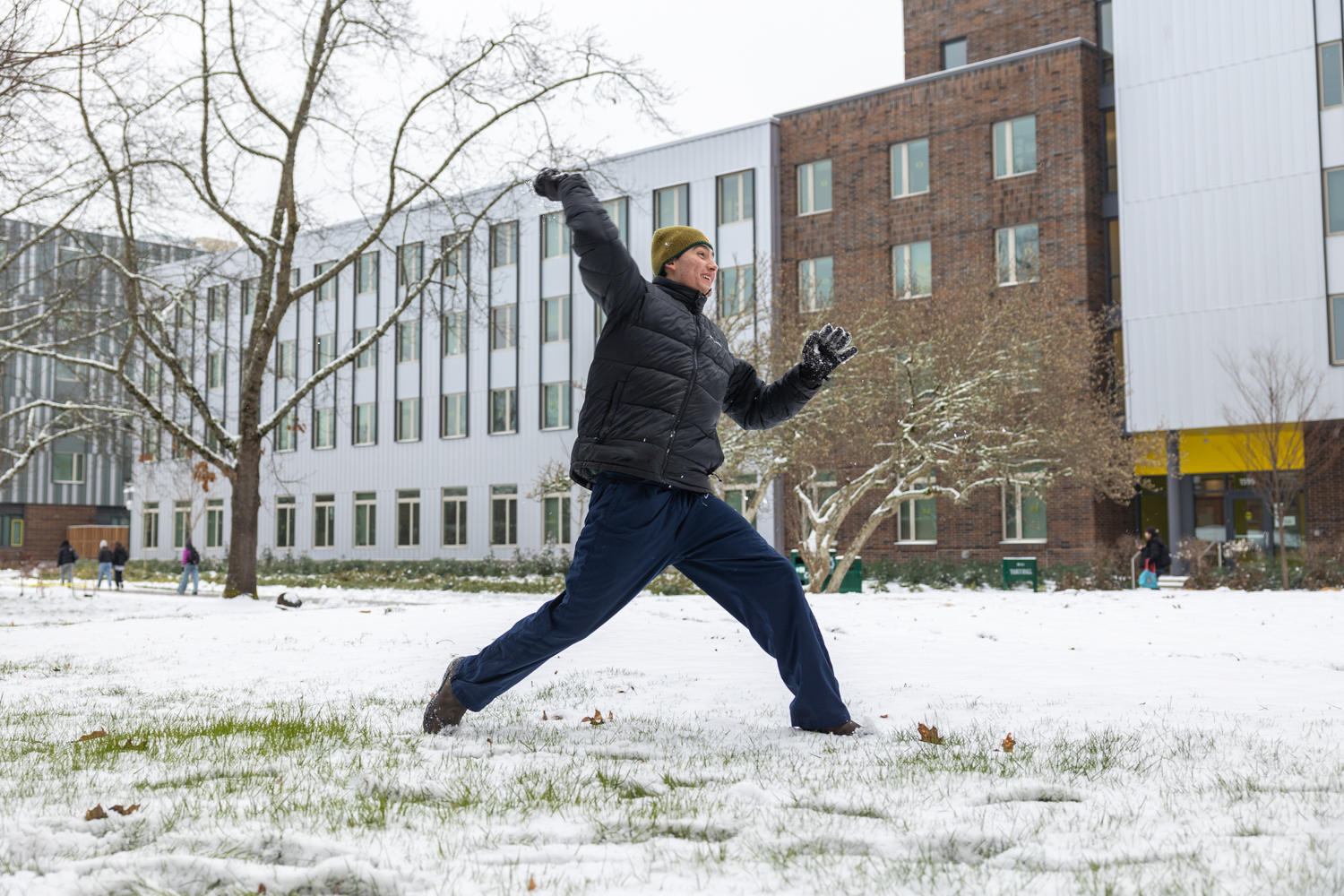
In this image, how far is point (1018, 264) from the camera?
96.0 feet

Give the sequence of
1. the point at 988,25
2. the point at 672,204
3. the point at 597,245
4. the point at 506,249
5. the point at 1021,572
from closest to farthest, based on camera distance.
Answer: the point at 597,245
the point at 1021,572
the point at 988,25
the point at 672,204
the point at 506,249

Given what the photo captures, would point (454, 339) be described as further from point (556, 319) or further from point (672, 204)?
point (672, 204)

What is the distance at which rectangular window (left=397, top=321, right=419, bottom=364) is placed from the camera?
43250 millimetres

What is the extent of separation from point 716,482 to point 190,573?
15011 millimetres

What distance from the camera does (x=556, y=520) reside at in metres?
38.5

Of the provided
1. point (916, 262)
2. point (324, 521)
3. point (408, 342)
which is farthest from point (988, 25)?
point (324, 521)

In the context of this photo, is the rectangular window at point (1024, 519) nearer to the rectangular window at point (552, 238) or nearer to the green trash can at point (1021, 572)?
the green trash can at point (1021, 572)

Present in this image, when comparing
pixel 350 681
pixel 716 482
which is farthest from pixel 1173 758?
pixel 716 482

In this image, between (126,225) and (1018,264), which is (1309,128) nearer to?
(1018,264)

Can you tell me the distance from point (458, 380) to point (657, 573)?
125 feet

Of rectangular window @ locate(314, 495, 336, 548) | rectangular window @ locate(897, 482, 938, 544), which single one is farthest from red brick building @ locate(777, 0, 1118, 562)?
rectangular window @ locate(314, 495, 336, 548)

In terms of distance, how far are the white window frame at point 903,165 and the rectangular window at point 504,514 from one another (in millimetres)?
15715

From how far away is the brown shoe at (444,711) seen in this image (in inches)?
199

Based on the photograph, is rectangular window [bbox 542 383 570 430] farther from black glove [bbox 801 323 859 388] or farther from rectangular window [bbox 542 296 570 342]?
black glove [bbox 801 323 859 388]
